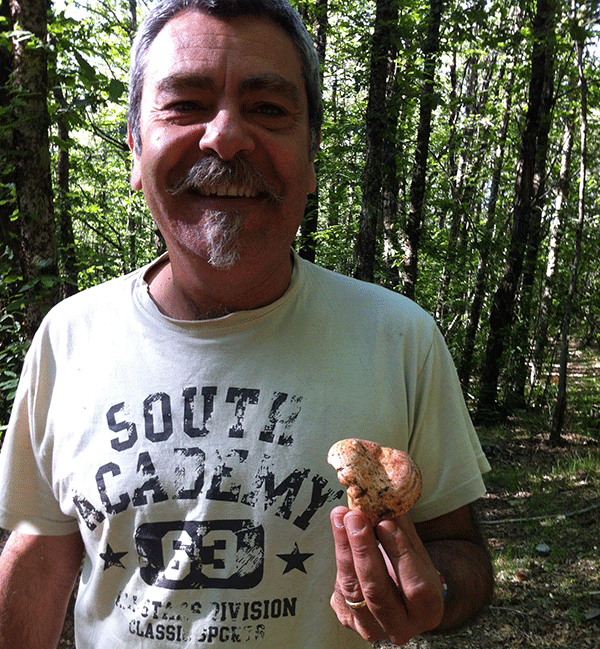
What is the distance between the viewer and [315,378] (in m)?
1.67

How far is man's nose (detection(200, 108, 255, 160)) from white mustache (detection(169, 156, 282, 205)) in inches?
1.0

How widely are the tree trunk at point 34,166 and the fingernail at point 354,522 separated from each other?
3.01m

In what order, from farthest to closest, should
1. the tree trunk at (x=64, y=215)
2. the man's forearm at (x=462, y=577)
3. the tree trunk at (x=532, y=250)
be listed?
the tree trunk at (x=532, y=250), the tree trunk at (x=64, y=215), the man's forearm at (x=462, y=577)

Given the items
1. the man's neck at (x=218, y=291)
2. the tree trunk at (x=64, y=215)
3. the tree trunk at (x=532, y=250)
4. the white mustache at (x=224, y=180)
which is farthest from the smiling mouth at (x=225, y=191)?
the tree trunk at (x=532, y=250)

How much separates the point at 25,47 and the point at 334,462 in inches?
142

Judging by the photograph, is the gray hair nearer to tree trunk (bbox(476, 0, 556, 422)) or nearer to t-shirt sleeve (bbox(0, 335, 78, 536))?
t-shirt sleeve (bbox(0, 335, 78, 536))

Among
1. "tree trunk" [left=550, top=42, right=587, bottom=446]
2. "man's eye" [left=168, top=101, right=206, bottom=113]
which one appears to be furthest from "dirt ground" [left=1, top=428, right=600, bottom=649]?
"man's eye" [left=168, top=101, right=206, bottom=113]

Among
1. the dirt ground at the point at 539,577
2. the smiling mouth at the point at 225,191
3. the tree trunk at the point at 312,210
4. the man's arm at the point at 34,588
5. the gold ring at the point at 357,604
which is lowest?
the dirt ground at the point at 539,577

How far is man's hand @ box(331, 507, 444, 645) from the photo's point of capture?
4.08 feet

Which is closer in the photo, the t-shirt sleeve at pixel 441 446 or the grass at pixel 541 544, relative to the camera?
the t-shirt sleeve at pixel 441 446

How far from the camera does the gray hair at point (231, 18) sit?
68.4 inches

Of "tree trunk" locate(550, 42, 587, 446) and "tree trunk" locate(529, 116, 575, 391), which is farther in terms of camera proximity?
"tree trunk" locate(529, 116, 575, 391)

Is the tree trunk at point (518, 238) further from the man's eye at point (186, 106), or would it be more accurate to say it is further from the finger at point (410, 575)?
the finger at point (410, 575)

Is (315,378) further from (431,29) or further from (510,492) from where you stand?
(431,29)
